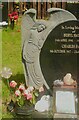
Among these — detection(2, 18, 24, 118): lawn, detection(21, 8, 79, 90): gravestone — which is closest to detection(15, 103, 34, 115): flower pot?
detection(2, 18, 24, 118): lawn

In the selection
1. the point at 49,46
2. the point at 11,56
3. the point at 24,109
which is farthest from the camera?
the point at 11,56

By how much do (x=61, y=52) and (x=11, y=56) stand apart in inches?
80.7

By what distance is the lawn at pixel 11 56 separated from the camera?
4.75m

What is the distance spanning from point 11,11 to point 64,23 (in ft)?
17.0

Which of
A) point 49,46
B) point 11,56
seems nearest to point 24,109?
point 49,46

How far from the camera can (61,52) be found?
4562 mm

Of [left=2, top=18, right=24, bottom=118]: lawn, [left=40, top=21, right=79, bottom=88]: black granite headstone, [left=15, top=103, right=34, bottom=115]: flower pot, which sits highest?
[left=40, top=21, right=79, bottom=88]: black granite headstone

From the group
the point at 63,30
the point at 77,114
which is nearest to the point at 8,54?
the point at 63,30

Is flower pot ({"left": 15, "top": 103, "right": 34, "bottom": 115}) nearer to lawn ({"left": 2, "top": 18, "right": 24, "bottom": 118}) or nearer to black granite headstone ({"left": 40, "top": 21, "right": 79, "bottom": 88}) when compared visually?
lawn ({"left": 2, "top": 18, "right": 24, "bottom": 118})

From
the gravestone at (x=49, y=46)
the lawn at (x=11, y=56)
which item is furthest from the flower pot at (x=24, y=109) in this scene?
the gravestone at (x=49, y=46)

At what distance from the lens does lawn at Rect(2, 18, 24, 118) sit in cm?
475

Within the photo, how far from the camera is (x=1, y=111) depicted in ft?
14.3

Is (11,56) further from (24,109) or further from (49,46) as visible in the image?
(24,109)

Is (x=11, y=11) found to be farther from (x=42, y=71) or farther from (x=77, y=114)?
(x=77, y=114)
